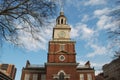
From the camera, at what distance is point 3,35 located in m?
9.95

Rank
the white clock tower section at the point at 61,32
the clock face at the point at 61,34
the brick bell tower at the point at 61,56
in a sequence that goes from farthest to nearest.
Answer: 1. the clock face at the point at 61,34
2. the white clock tower section at the point at 61,32
3. the brick bell tower at the point at 61,56

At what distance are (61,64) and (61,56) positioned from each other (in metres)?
2.01

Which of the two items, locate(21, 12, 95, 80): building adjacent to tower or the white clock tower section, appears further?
the white clock tower section

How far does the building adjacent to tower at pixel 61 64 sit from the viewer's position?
35.9 m

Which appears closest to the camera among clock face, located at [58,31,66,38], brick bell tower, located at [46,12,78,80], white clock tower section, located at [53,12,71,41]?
brick bell tower, located at [46,12,78,80]

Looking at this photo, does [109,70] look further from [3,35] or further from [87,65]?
[3,35]

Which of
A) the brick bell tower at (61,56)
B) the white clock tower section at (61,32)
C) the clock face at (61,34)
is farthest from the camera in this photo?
the clock face at (61,34)

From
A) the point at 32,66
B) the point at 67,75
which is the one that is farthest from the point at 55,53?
the point at 32,66

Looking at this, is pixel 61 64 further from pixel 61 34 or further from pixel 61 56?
pixel 61 34

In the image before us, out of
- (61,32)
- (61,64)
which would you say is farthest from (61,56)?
(61,32)

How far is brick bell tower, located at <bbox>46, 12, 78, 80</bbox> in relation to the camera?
118ft

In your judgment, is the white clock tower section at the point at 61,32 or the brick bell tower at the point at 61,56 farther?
the white clock tower section at the point at 61,32

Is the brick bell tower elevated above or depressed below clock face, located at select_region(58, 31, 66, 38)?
below

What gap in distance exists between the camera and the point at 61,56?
123 feet
